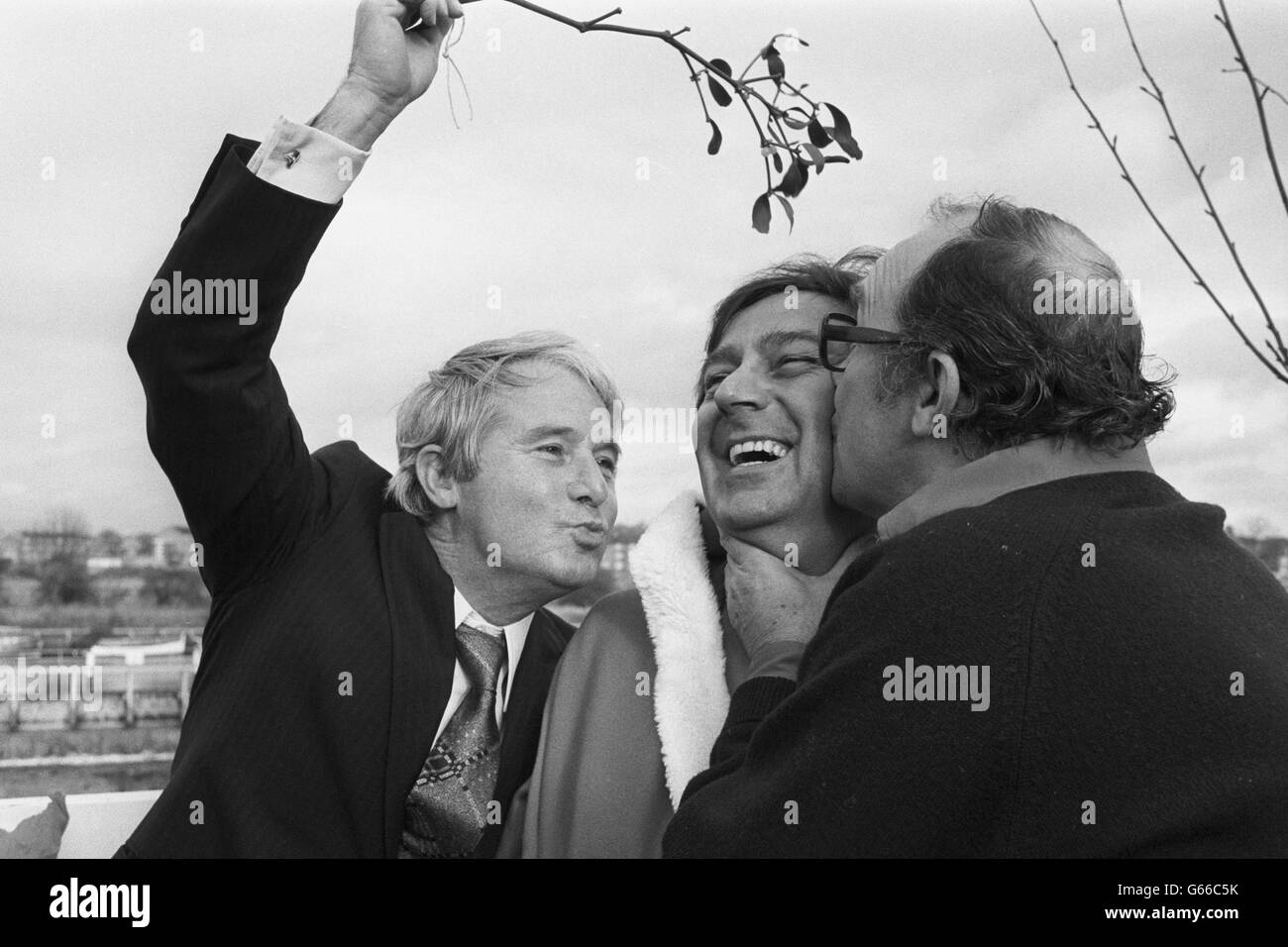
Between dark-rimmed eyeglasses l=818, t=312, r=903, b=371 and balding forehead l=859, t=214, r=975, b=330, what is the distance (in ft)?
0.08

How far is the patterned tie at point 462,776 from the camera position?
181 cm

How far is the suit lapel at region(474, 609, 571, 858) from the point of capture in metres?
1.89

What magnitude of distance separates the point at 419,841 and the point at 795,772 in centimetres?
69

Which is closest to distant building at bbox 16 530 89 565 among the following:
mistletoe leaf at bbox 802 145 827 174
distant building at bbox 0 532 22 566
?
distant building at bbox 0 532 22 566

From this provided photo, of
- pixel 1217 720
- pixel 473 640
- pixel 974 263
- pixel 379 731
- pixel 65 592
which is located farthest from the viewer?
pixel 65 592

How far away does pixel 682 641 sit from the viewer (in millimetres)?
1958

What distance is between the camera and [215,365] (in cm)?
168

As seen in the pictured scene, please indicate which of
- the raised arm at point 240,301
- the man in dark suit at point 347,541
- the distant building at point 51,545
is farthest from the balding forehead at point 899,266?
the distant building at point 51,545

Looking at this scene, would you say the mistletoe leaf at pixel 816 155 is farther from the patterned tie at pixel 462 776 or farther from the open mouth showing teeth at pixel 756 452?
the patterned tie at pixel 462 776

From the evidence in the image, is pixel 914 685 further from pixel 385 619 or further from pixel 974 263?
pixel 385 619

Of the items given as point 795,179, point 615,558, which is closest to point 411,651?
point 615,558

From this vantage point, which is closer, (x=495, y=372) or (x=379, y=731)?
(x=379, y=731)
